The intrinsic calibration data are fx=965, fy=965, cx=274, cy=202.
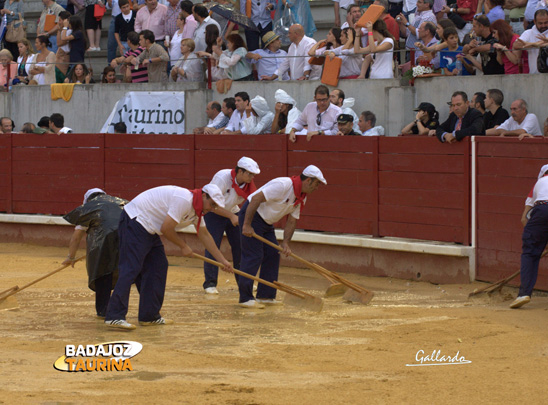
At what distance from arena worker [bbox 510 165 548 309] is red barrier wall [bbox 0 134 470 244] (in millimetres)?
2024

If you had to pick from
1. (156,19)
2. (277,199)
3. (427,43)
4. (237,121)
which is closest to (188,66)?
(156,19)

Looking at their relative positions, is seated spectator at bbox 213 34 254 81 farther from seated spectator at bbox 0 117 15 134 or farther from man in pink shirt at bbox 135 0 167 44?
seated spectator at bbox 0 117 15 134

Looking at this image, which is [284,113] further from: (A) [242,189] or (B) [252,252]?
(B) [252,252]

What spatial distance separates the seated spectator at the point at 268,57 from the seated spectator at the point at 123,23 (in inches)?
144

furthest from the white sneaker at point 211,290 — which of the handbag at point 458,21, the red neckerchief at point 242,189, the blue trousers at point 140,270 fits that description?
the handbag at point 458,21

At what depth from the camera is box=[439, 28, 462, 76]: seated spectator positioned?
1231 centimetres

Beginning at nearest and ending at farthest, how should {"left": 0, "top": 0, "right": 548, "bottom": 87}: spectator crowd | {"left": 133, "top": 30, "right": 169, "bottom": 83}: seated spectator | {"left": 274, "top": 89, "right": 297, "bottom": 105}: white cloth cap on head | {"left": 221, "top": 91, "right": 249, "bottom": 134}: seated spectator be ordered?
{"left": 0, "top": 0, "right": 548, "bottom": 87}: spectator crowd → {"left": 274, "top": 89, "right": 297, "bottom": 105}: white cloth cap on head → {"left": 221, "top": 91, "right": 249, "bottom": 134}: seated spectator → {"left": 133, "top": 30, "right": 169, "bottom": 83}: seated spectator

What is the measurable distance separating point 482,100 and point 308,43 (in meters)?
3.56

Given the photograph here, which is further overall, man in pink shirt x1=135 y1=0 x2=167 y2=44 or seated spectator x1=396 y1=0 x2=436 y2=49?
man in pink shirt x1=135 y1=0 x2=167 y2=44

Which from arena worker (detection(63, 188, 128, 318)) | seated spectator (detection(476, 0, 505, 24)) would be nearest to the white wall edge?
seated spectator (detection(476, 0, 505, 24))

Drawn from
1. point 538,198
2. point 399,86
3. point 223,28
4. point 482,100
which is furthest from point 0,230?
point 538,198

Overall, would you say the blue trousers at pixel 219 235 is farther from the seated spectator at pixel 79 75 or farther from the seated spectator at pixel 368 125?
the seated spectator at pixel 79 75

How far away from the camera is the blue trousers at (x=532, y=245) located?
369 inches

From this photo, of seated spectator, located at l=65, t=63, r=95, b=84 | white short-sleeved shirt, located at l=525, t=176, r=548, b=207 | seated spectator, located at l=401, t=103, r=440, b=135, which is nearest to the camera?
white short-sleeved shirt, located at l=525, t=176, r=548, b=207
